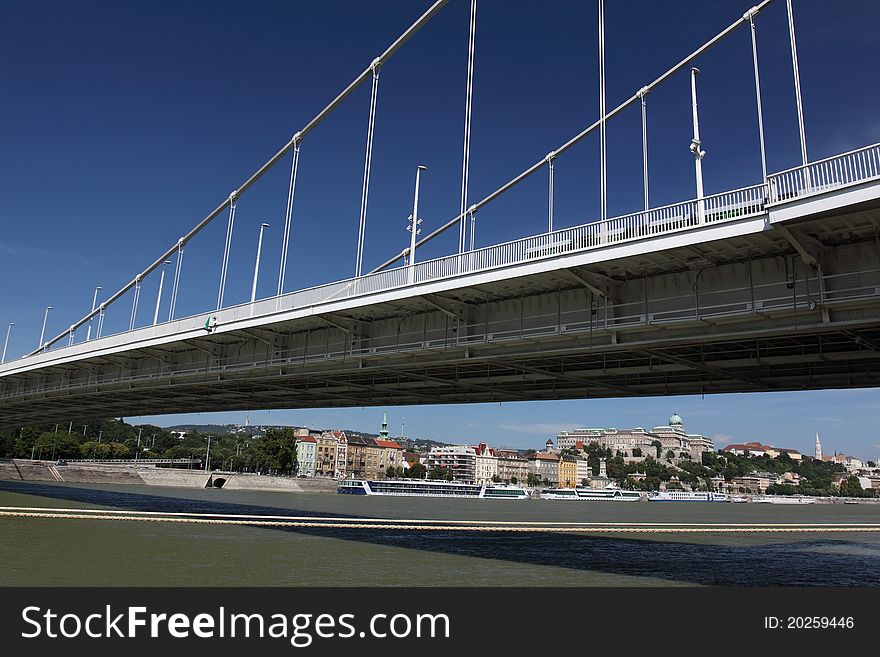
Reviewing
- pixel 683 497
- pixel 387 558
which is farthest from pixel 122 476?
pixel 683 497

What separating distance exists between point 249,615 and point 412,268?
1018 cm

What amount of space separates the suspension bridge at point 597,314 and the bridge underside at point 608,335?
53 millimetres

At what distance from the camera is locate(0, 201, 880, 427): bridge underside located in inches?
568

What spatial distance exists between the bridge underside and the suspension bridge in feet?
0.17

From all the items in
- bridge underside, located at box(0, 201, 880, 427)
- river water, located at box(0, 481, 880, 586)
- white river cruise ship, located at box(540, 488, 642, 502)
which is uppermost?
bridge underside, located at box(0, 201, 880, 427)

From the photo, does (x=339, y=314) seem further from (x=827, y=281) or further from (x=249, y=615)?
(x=827, y=281)

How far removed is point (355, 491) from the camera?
105 metres

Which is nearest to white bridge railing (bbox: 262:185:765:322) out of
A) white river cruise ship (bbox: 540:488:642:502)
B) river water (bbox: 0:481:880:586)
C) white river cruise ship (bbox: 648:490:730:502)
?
river water (bbox: 0:481:880:586)

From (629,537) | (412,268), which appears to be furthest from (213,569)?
(629,537)

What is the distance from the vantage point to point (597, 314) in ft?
59.4

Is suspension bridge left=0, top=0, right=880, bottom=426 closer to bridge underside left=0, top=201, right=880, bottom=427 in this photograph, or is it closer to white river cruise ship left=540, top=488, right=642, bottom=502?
bridge underside left=0, top=201, right=880, bottom=427

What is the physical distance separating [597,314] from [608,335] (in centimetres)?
67

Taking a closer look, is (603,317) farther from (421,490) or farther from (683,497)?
(683,497)

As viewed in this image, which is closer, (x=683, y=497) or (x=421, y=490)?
(x=421, y=490)
